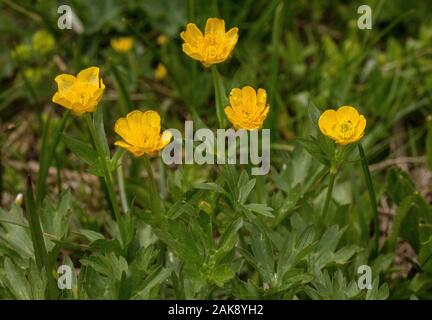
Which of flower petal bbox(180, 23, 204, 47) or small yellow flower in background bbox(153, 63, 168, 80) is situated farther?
small yellow flower in background bbox(153, 63, 168, 80)

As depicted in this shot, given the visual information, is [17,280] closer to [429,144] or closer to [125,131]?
[125,131]

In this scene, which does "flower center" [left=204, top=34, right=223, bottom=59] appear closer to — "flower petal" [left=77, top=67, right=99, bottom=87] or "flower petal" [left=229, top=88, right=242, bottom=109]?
"flower petal" [left=229, top=88, right=242, bottom=109]

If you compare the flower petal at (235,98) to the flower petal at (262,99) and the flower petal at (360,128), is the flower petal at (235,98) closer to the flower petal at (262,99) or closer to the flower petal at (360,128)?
the flower petal at (262,99)

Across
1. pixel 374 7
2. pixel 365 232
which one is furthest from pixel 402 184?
pixel 374 7

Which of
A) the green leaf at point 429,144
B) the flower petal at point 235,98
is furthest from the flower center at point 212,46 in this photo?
the green leaf at point 429,144

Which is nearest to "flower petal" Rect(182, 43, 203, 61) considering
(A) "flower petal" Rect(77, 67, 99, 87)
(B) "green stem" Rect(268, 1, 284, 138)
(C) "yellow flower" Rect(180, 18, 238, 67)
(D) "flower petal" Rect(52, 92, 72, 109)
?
(C) "yellow flower" Rect(180, 18, 238, 67)

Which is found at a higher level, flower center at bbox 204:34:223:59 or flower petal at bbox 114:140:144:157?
flower center at bbox 204:34:223:59

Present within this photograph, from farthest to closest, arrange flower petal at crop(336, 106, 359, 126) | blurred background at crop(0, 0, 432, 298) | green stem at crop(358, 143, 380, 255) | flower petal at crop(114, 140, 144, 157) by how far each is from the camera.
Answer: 1. blurred background at crop(0, 0, 432, 298)
2. green stem at crop(358, 143, 380, 255)
3. flower petal at crop(336, 106, 359, 126)
4. flower petal at crop(114, 140, 144, 157)
